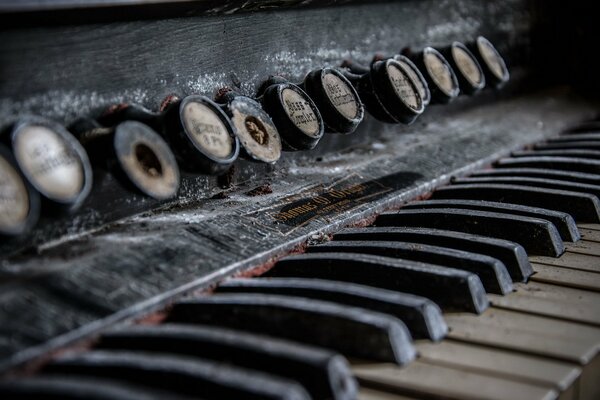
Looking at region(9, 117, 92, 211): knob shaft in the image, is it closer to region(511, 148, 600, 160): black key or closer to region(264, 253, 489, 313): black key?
region(264, 253, 489, 313): black key

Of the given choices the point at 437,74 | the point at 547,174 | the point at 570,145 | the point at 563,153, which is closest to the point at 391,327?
the point at 547,174

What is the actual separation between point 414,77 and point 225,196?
0.94m

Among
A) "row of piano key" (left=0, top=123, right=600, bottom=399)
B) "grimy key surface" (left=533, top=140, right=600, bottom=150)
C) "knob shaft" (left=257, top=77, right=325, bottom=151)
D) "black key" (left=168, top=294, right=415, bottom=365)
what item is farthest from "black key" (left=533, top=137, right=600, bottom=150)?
"black key" (left=168, top=294, right=415, bottom=365)

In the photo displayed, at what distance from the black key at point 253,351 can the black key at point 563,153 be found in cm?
202

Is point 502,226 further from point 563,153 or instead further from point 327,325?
point 563,153

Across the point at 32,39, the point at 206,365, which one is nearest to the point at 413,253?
the point at 206,365

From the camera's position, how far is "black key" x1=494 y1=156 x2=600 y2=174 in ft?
9.57

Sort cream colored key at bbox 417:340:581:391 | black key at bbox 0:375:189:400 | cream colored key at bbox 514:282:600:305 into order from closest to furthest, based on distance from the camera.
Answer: black key at bbox 0:375:189:400 < cream colored key at bbox 417:340:581:391 < cream colored key at bbox 514:282:600:305

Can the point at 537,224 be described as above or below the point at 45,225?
below

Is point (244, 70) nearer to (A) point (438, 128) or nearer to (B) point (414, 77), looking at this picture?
(B) point (414, 77)

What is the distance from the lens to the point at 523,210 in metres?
2.39

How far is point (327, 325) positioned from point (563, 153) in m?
1.94

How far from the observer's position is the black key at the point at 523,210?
7.73 feet

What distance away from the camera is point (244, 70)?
98.6 inches
